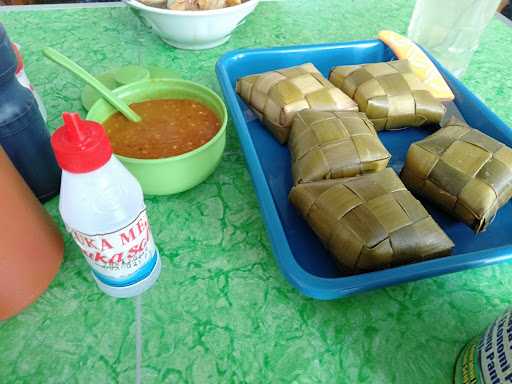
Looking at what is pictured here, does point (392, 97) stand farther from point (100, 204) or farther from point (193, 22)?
point (100, 204)

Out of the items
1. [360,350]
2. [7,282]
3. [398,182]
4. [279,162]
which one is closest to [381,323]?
[360,350]

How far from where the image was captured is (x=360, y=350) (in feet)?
1.52

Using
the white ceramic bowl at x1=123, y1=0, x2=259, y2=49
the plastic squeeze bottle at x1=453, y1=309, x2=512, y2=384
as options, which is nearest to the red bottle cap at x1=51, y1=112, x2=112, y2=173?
the plastic squeeze bottle at x1=453, y1=309, x2=512, y2=384

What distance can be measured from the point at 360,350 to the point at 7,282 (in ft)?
1.37

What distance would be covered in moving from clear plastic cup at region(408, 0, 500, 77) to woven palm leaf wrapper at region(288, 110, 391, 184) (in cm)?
41

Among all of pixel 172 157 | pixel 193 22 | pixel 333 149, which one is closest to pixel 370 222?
pixel 333 149

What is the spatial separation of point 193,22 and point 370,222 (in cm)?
58

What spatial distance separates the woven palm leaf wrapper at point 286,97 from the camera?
27.8 inches

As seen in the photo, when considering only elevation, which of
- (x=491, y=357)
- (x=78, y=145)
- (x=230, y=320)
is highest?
(x=78, y=145)

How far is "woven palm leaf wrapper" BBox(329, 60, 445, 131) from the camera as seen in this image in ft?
2.43

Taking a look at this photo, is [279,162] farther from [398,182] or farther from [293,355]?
[293,355]

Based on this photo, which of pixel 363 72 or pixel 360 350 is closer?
pixel 360 350

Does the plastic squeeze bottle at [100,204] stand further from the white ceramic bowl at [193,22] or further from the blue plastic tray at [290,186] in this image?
the white ceramic bowl at [193,22]

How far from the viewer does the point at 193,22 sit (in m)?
A: 0.82
